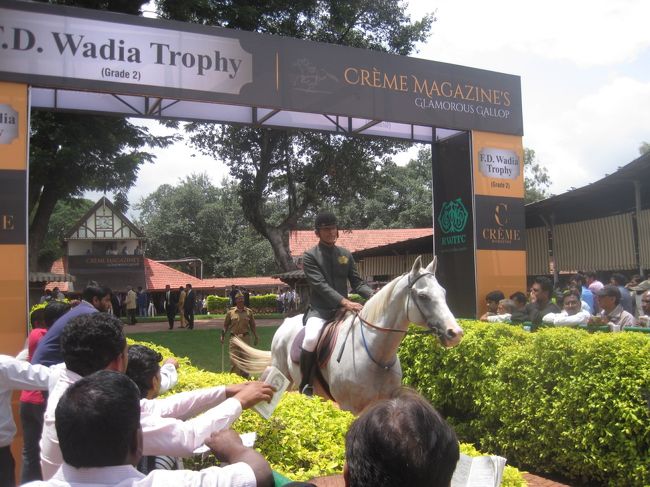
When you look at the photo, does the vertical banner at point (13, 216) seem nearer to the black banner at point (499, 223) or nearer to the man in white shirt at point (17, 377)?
the man in white shirt at point (17, 377)

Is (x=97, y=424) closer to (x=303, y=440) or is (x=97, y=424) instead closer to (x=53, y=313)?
(x=303, y=440)

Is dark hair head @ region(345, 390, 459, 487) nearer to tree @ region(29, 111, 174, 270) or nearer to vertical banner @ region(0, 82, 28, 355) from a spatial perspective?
vertical banner @ region(0, 82, 28, 355)

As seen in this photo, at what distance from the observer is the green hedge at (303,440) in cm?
314

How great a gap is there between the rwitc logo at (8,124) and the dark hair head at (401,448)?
852 centimetres

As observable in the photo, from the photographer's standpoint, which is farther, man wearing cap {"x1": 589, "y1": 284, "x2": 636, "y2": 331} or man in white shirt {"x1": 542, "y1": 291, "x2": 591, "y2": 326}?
man in white shirt {"x1": 542, "y1": 291, "x2": 591, "y2": 326}

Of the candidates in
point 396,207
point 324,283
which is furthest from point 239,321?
point 396,207

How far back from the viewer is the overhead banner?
8883 millimetres

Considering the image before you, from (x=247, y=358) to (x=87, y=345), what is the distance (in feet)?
15.4

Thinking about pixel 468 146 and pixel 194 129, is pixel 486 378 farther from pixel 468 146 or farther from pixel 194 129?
pixel 194 129

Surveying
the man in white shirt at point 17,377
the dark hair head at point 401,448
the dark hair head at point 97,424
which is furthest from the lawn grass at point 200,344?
the dark hair head at point 401,448

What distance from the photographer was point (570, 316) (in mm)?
7125

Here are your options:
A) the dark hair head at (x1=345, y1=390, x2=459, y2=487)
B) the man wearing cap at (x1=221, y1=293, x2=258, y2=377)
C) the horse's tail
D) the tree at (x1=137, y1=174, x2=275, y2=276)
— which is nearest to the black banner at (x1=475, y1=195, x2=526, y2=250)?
the man wearing cap at (x1=221, y1=293, x2=258, y2=377)

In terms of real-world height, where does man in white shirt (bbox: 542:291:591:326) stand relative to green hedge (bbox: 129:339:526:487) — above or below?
above

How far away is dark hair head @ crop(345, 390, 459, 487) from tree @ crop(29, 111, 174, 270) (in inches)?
668
